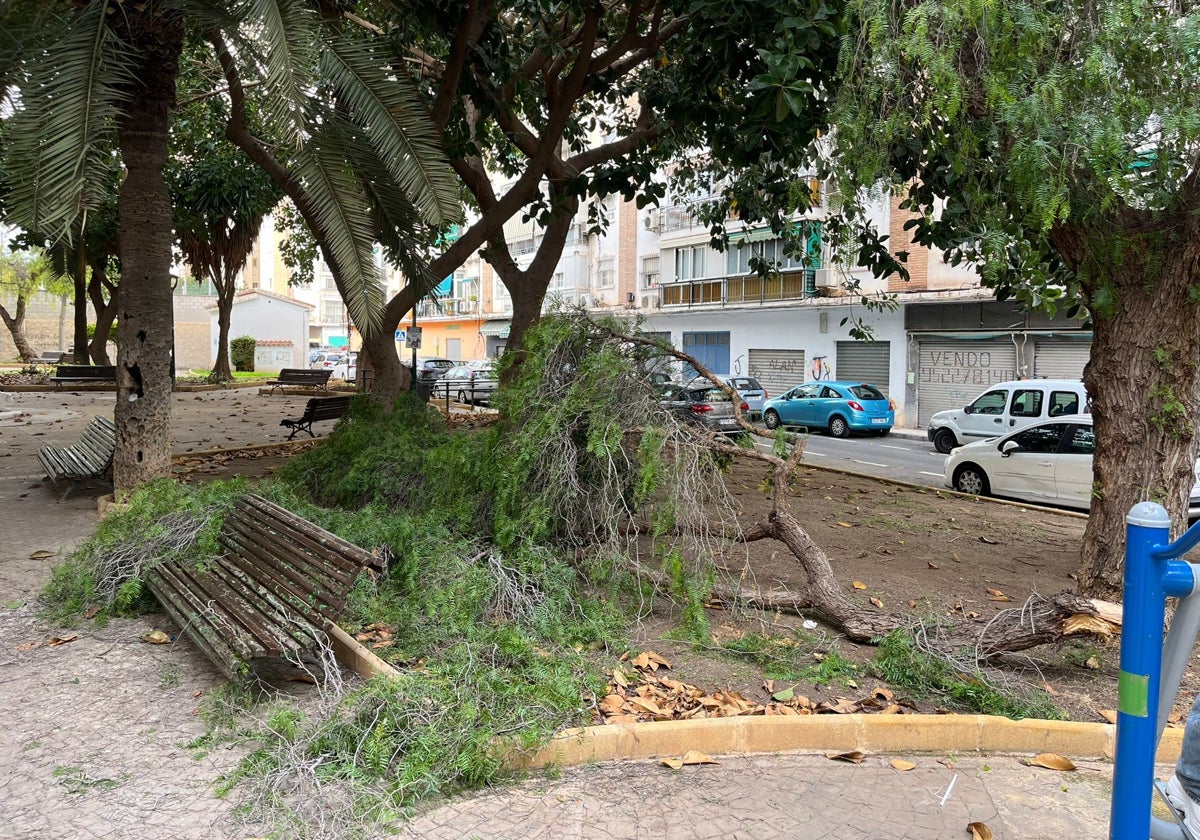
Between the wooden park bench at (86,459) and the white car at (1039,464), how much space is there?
11736mm

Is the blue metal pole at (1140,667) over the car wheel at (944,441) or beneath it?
over

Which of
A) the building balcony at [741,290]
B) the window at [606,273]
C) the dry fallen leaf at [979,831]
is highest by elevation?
the window at [606,273]

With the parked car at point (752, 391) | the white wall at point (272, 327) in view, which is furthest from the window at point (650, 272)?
the white wall at point (272, 327)

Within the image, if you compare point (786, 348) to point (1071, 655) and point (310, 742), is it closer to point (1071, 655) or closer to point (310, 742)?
point (1071, 655)

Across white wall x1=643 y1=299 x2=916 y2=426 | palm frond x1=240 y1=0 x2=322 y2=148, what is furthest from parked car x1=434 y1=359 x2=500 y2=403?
palm frond x1=240 y1=0 x2=322 y2=148

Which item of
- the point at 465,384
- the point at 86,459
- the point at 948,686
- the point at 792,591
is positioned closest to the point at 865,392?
the point at 465,384

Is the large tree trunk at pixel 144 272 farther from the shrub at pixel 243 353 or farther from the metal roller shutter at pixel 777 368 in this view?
the shrub at pixel 243 353

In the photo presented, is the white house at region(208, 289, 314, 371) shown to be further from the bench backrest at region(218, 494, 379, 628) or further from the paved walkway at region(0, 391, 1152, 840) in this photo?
the paved walkway at region(0, 391, 1152, 840)

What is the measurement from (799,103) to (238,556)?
16.7 ft

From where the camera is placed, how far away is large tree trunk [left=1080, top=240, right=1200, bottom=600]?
5945 mm

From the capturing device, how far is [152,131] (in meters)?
8.76

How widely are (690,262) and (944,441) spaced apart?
17.5 m

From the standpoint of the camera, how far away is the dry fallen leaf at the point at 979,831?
11.8ft

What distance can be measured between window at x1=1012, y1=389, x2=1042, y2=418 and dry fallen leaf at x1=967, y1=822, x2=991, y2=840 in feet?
50.6
